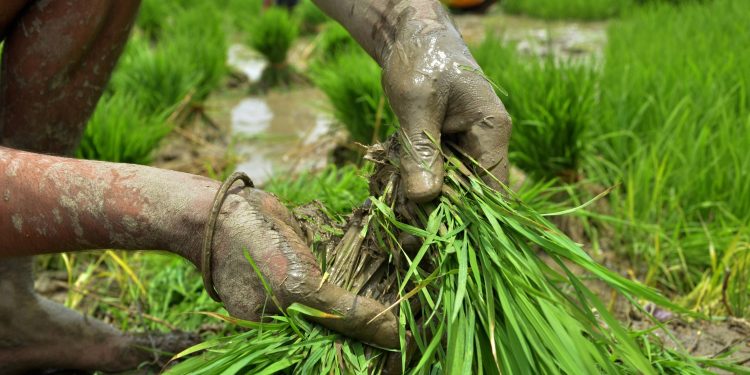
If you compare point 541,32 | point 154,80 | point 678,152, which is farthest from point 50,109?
point 541,32

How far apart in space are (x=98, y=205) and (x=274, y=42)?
14.1 ft

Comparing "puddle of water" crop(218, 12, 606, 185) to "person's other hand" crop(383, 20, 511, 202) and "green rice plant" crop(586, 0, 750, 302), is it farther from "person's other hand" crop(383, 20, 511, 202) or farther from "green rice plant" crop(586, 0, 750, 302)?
"person's other hand" crop(383, 20, 511, 202)

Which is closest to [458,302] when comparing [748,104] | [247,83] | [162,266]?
[162,266]

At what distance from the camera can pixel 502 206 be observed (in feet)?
4.34

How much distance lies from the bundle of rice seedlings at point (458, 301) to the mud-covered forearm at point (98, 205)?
0.64 ft

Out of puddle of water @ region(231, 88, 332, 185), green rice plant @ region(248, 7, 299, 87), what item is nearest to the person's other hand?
puddle of water @ region(231, 88, 332, 185)

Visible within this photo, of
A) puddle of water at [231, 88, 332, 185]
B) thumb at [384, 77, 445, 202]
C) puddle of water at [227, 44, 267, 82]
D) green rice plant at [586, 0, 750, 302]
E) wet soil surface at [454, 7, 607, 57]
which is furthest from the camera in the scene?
puddle of water at [227, 44, 267, 82]

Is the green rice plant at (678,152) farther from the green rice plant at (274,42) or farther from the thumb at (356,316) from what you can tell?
the green rice plant at (274,42)

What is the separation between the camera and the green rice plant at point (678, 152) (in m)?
2.34

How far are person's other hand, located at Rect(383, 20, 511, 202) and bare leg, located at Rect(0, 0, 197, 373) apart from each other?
2.33ft

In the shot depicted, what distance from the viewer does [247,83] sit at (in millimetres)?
5609

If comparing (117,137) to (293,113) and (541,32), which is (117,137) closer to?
(293,113)

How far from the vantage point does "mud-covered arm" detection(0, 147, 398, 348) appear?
1243mm

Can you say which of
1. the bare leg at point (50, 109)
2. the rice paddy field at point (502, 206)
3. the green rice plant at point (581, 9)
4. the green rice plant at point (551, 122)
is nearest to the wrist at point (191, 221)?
the rice paddy field at point (502, 206)
